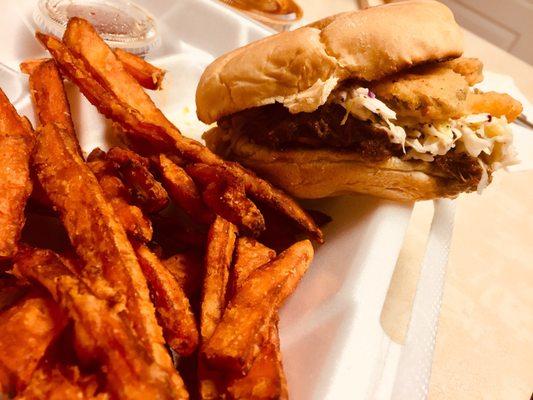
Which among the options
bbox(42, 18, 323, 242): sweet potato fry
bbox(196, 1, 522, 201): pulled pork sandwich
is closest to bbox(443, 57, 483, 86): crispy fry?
bbox(196, 1, 522, 201): pulled pork sandwich

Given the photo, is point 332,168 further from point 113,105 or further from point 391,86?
point 113,105

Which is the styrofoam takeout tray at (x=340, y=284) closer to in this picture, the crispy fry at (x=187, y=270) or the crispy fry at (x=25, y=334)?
the crispy fry at (x=187, y=270)

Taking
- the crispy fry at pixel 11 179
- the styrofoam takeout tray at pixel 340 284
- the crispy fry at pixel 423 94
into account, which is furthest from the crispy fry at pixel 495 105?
the crispy fry at pixel 11 179

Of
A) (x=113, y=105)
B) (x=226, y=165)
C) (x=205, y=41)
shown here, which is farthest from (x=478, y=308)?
(x=205, y=41)

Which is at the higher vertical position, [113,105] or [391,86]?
[391,86]

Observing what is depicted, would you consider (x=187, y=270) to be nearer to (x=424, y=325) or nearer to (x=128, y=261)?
(x=128, y=261)

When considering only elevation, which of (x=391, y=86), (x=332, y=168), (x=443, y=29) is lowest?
(x=332, y=168)

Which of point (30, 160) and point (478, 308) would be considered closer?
point (30, 160)
